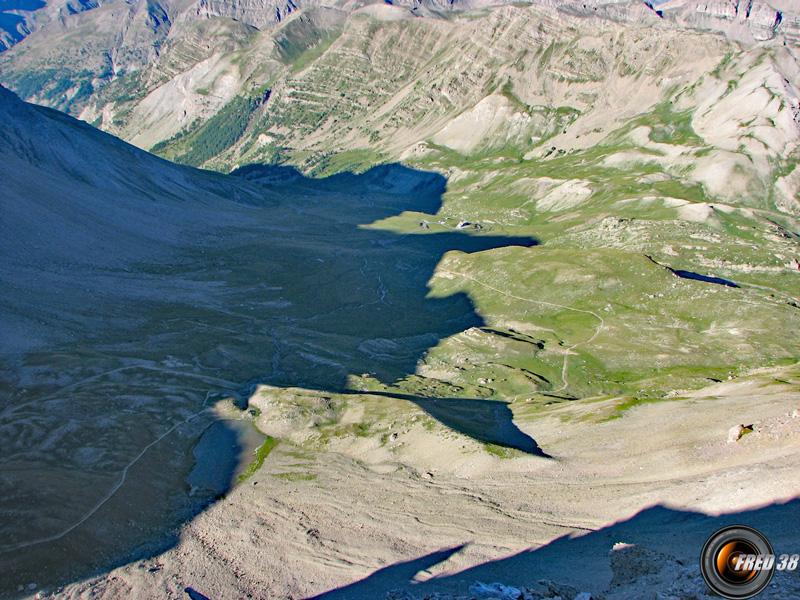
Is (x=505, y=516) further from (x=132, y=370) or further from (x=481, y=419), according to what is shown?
(x=132, y=370)

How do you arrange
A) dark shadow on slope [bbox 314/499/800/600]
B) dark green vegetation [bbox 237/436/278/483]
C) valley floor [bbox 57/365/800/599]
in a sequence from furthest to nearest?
dark green vegetation [bbox 237/436/278/483], valley floor [bbox 57/365/800/599], dark shadow on slope [bbox 314/499/800/600]

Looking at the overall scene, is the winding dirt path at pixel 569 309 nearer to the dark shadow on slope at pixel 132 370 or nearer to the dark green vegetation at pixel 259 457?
the dark shadow on slope at pixel 132 370

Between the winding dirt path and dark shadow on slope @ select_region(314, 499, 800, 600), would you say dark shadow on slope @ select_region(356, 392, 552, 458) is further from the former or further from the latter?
the winding dirt path

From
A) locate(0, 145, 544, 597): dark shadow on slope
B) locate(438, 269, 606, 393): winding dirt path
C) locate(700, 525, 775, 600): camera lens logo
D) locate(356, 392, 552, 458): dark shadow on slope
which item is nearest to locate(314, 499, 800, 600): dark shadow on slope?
locate(700, 525, 775, 600): camera lens logo

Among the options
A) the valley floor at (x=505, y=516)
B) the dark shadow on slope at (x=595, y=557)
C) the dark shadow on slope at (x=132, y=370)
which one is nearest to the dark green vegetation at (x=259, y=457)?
the valley floor at (x=505, y=516)

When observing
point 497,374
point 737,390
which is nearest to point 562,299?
point 497,374

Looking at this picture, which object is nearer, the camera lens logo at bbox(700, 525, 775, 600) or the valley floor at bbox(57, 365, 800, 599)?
the camera lens logo at bbox(700, 525, 775, 600)

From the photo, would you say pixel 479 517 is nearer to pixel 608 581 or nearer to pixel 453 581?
pixel 453 581
